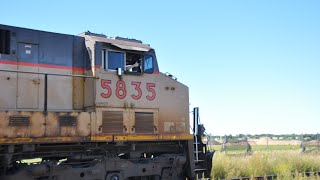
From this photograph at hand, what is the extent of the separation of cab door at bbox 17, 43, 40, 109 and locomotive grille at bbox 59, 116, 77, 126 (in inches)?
30.4

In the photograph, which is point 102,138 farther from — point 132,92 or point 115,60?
point 115,60

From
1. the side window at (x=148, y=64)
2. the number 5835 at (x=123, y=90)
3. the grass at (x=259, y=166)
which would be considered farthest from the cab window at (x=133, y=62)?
the grass at (x=259, y=166)

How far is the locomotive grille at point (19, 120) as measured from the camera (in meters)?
7.84

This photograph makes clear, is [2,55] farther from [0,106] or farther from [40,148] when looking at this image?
[40,148]

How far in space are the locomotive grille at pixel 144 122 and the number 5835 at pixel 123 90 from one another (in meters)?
0.43

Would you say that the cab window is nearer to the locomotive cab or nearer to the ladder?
the locomotive cab

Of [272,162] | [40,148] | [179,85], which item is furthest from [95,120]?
[272,162]

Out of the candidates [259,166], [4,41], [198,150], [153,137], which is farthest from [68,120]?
[259,166]

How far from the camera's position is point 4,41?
27.9 ft

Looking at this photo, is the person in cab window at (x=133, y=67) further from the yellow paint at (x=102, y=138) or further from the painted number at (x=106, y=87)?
the yellow paint at (x=102, y=138)

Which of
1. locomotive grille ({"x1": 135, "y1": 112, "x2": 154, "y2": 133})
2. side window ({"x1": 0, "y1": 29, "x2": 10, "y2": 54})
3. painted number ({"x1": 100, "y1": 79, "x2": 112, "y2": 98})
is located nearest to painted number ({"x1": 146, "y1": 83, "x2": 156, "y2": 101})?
locomotive grille ({"x1": 135, "y1": 112, "x2": 154, "y2": 133})

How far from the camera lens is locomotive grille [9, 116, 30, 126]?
7840mm

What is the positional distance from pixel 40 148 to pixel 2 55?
7.34 ft

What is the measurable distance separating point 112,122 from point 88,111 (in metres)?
0.64
